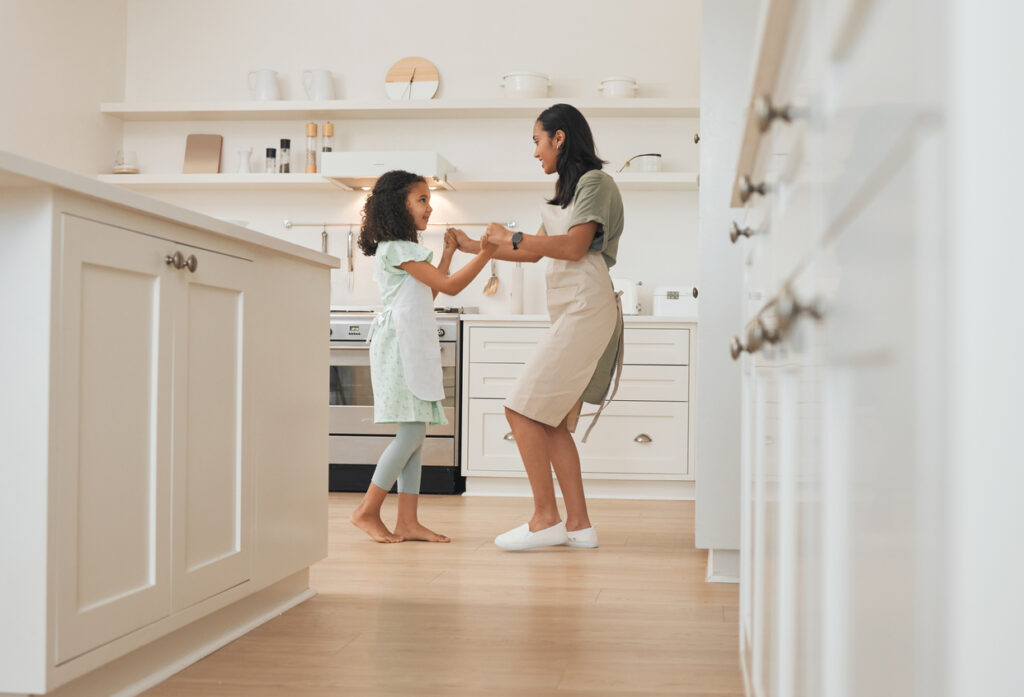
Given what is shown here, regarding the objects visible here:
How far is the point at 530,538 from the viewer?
3.18 metres

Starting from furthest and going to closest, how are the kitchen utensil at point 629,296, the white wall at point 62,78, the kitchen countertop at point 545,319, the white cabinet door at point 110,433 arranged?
the kitchen utensil at point 629,296, the white wall at point 62,78, the kitchen countertop at point 545,319, the white cabinet door at point 110,433

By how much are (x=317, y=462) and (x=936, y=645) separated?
2.19 meters

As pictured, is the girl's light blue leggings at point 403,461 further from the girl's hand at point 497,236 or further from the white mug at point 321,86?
the white mug at point 321,86

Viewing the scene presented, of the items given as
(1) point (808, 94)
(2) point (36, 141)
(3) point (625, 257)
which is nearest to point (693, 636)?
(1) point (808, 94)

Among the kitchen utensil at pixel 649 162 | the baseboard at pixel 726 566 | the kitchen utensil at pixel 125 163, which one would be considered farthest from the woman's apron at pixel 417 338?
the kitchen utensil at pixel 125 163

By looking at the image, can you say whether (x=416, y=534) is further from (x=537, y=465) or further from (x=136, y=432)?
(x=136, y=432)

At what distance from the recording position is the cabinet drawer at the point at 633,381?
4641 mm

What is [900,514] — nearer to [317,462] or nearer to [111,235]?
[111,235]

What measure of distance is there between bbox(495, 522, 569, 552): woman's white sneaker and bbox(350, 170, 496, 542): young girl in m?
0.28

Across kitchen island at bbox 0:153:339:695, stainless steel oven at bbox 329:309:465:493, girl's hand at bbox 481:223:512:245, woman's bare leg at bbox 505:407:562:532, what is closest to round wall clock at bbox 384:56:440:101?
stainless steel oven at bbox 329:309:465:493

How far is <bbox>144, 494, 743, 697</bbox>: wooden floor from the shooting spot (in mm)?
Answer: 1762

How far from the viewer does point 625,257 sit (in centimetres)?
531

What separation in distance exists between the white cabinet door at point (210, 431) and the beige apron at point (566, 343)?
136 centimetres

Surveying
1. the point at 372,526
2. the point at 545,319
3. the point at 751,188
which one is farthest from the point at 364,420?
the point at 751,188
